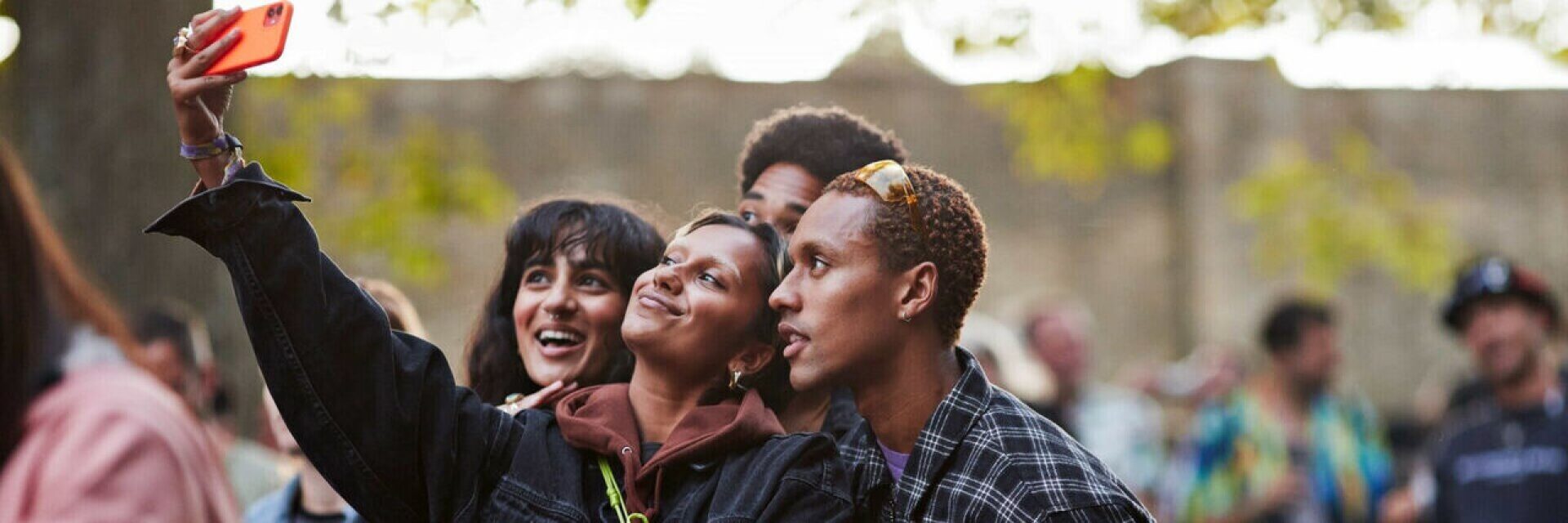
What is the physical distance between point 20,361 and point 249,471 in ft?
15.9

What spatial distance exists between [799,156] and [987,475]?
0.92 m

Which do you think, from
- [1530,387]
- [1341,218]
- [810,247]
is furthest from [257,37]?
[1341,218]

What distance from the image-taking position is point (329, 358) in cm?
271

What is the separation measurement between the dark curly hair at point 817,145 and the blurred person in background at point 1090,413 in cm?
452

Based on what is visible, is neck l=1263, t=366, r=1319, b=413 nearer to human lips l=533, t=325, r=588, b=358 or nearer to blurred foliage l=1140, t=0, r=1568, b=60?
blurred foliage l=1140, t=0, r=1568, b=60

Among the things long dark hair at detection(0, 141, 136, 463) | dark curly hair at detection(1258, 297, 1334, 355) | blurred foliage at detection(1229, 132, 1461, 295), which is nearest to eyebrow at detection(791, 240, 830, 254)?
long dark hair at detection(0, 141, 136, 463)

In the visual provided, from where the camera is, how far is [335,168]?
9.05 m

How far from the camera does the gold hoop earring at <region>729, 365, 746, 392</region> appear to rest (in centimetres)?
312

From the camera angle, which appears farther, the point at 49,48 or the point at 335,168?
the point at 335,168

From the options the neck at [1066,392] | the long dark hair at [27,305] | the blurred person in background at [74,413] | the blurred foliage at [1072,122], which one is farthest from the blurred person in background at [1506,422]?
the long dark hair at [27,305]

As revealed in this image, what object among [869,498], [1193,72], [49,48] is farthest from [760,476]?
[1193,72]

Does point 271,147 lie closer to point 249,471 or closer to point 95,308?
point 249,471

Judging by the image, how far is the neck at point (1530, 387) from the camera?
22.3ft

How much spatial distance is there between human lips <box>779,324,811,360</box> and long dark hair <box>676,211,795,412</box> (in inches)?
6.1
